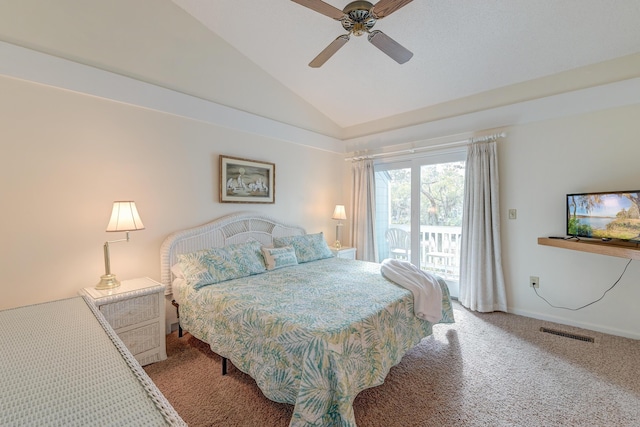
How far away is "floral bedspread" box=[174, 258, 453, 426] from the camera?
146 centimetres

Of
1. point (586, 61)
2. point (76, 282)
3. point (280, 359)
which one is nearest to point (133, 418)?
point (280, 359)

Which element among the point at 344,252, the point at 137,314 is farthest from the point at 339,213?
the point at 137,314

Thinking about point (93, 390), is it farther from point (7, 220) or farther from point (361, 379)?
point (7, 220)

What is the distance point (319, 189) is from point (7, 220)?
344 centimetres

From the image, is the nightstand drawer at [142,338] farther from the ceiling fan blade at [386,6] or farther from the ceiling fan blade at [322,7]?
the ceiling fan blade at [386,6]

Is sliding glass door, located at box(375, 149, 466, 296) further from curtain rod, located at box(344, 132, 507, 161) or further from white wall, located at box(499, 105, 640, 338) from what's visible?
white wall, located at box(499, 105, 640, 338)

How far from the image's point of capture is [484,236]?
3379 mm

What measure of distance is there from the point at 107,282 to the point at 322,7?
8.89ft

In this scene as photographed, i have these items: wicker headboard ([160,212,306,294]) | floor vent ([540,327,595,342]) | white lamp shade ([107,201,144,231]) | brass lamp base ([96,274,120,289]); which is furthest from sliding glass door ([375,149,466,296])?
brass lamp base ([96,274,120,289])

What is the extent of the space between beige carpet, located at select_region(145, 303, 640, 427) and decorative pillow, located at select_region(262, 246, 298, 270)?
3.28 feet

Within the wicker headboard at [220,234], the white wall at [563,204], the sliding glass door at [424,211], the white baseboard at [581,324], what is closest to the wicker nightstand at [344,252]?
the sliding glass door at [424,211]

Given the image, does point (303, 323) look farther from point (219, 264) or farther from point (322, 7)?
point (322, 7)

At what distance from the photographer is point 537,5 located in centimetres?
230

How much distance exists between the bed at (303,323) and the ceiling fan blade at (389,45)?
1.97m
